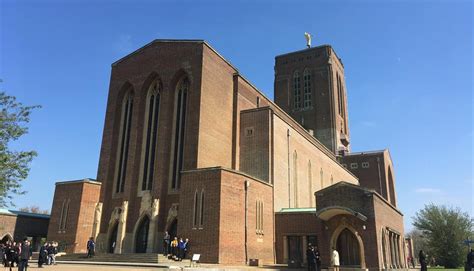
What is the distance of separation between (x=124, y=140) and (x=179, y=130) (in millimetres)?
6081

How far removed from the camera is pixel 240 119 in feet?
111

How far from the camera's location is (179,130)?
1214 inches

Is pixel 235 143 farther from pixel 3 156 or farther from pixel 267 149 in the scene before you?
pixel 3 156

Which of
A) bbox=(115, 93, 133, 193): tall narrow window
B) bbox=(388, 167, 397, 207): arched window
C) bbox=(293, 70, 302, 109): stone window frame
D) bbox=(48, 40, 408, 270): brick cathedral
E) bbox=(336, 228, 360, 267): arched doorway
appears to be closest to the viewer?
bbox=(336, 228, 360, 267): arched doorway

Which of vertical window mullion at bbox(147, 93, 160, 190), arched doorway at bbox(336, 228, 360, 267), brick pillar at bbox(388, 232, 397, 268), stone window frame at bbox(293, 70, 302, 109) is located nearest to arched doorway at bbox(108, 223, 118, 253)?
vertical window mullion at bbox(147, 93, 160, 190)

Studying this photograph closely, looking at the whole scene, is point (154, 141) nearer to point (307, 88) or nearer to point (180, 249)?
point (180, 249)

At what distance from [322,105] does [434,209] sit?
2376cm

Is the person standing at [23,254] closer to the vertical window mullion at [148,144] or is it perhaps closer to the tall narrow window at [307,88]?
the vertical window mullion at [148,144]

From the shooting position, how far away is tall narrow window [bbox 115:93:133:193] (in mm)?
32594

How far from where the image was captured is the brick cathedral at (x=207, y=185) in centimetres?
2452

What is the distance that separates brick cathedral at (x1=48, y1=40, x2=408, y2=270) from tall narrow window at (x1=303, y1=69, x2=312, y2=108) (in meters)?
25.0

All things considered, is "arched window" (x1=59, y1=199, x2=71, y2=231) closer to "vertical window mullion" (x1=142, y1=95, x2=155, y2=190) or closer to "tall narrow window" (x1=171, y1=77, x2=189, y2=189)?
"vertical window mullion" (x1=142, y1=95, x2=155, y2=190)

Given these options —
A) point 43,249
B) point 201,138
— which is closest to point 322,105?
point 201,138

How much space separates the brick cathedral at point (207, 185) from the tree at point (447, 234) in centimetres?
1160
